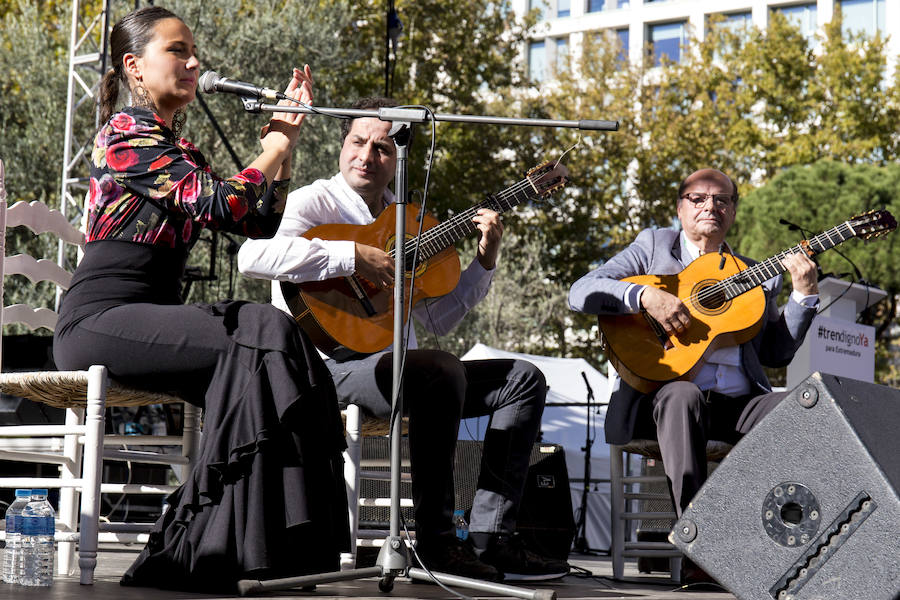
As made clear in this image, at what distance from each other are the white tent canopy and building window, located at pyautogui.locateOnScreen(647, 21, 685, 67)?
922 inches

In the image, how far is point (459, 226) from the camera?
368cm

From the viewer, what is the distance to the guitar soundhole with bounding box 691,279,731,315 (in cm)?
402

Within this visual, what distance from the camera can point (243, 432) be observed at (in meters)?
2.63

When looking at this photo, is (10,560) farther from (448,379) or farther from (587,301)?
(587,301)

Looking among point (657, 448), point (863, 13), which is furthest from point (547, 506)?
point (863, 13)

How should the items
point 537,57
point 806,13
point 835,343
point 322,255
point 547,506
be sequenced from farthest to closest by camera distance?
1. point 537,57
2. point 806,13
3. point 835,343
4. point 547,506
5. point 322,255

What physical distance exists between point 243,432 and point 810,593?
4.41 feet

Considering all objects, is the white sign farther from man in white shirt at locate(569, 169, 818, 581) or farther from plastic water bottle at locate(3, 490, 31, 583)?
plastic water bottle at locate(3, 490, 31, 583)

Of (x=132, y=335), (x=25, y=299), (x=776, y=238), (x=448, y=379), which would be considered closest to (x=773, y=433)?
(x=448, y=379)

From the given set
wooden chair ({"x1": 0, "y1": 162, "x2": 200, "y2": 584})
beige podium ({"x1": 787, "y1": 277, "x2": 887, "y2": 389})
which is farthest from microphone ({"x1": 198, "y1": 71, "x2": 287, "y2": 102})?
beige podium ({"x1": 787, "y1": 277, "x2": 887, "y2": 389})

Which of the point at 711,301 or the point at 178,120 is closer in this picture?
the point at 178,120

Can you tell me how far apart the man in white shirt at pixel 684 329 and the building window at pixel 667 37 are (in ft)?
99.2

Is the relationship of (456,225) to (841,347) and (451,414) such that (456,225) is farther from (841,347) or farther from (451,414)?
(841,347)

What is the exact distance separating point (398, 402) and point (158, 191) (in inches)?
33.3
